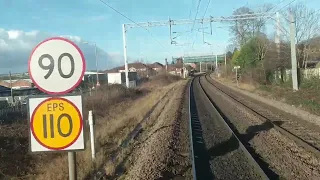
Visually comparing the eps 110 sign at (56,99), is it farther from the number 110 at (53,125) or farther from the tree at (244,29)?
the tree at (244,29)

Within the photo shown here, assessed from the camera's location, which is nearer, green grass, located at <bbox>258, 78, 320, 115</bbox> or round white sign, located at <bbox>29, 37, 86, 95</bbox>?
round white sign, located at <bbox>29, 37, 86, 95</bbox>

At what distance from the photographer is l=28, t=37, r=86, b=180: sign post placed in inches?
154

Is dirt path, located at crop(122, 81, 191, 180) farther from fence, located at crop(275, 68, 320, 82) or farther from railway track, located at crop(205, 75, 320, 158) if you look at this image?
fence, located at crop(275, 68, 320, 82)

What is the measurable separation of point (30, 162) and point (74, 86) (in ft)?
32.3

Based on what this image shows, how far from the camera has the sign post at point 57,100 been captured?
3916 millimetres

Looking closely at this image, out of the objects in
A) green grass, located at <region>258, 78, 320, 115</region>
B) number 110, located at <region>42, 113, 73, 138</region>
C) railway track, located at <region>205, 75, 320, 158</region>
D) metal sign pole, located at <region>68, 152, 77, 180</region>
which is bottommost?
railway track, located at <region>205, 75, 320, 158</region>

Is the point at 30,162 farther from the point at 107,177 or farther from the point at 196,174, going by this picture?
the point at 196,174

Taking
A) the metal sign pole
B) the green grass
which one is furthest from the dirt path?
the green grass

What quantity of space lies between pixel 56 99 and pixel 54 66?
0.33 meters

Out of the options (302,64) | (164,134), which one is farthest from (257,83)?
(164,134)

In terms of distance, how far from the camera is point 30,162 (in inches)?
508

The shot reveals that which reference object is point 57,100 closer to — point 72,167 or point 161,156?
point 72,167

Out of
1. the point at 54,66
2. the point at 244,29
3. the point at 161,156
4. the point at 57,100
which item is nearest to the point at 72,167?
the point at 57,100

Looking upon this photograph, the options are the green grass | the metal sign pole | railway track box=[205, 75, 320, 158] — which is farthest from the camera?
the green grass
